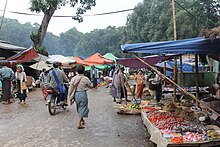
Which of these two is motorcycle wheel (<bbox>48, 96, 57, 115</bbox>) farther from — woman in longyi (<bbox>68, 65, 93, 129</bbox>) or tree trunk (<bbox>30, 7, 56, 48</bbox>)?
tree trunk (<bbox>30, 7, 56, 48</bbox>)

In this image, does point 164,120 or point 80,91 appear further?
point 80,91

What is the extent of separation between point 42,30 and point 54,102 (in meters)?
15.1

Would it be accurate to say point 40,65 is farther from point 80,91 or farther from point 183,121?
point 183,121

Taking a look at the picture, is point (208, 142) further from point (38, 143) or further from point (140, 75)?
point (140, 75)

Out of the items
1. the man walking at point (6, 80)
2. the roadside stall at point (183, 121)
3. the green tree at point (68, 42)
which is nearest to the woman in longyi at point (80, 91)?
the roadside stall at point (183, 121)

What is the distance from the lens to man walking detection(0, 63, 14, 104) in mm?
11641

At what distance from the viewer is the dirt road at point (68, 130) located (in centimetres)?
592

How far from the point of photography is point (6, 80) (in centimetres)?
1176

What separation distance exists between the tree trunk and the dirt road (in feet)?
45.3

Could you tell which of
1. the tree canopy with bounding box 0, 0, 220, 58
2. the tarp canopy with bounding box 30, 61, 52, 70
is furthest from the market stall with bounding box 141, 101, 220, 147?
the tarp canopy with bounding box 30, 61, 52, 70

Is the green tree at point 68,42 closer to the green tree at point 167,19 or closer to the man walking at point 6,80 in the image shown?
the green tree at point 167,19

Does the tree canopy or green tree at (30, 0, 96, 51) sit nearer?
green tree at (30, 0, 96, 51)

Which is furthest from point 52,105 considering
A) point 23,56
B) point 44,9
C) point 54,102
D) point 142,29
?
point 142,29

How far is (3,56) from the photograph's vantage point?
59.9 feet
